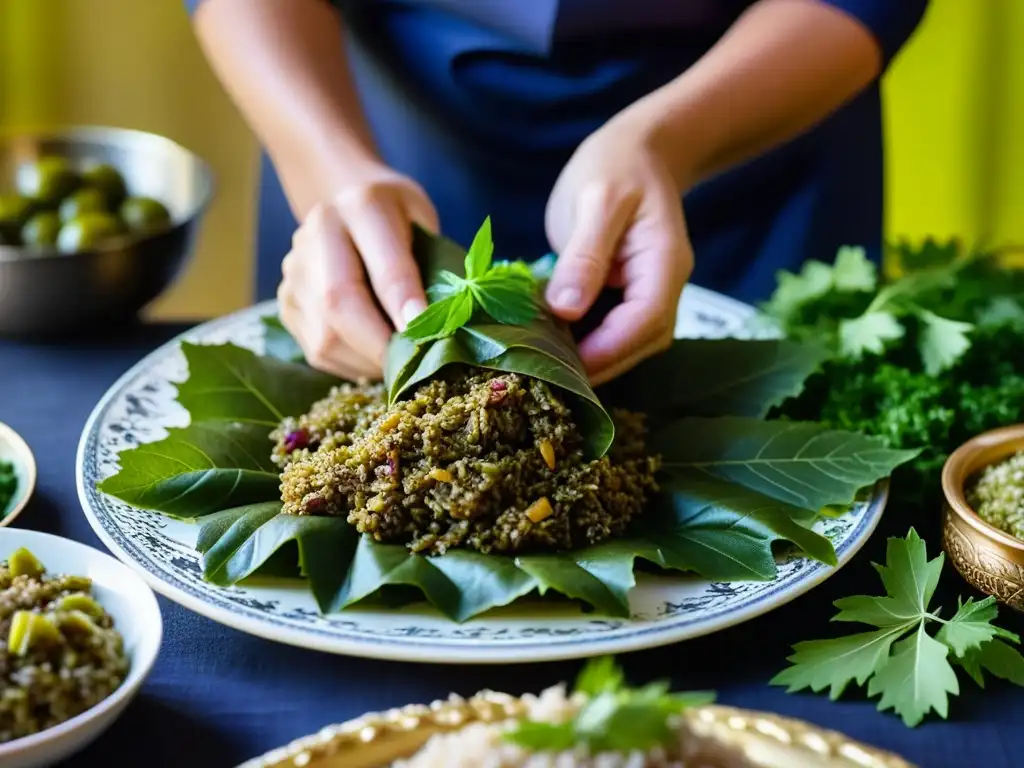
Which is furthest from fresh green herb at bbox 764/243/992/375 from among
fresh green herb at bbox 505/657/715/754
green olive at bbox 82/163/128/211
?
green olive at bbox 82/163/128/211

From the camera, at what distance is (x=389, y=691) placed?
56.0 inches

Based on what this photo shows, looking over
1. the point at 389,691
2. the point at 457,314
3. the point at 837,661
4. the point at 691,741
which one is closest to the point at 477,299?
the point at 457,314

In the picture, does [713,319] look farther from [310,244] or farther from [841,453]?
[310,244]

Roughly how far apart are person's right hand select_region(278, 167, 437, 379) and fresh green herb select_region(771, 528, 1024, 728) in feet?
2.62

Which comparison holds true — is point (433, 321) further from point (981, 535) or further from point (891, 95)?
point (891, 95)

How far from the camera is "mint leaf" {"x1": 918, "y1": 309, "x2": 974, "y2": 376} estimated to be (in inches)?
80.4

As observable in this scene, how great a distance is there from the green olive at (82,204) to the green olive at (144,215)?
55 millimetres

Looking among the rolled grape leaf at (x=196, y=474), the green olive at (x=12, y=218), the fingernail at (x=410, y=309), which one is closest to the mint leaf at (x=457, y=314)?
the fingernail at (x=410, y=309)

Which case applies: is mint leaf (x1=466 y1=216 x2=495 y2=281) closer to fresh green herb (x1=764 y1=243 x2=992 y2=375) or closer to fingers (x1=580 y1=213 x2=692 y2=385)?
fingers (x1=580 y1=213 x2=692 y2=385)

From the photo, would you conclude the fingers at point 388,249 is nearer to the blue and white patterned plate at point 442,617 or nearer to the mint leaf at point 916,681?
the blue and white patterned plate at point 442,617

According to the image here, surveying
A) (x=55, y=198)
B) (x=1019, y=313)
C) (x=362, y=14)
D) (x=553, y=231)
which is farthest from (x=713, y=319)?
(x=55, y=198)

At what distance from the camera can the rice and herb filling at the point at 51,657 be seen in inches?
47.4

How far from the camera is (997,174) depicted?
175 inches

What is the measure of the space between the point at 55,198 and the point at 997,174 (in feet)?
11.5
